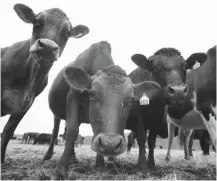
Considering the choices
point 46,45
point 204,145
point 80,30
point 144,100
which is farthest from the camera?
point 204,145

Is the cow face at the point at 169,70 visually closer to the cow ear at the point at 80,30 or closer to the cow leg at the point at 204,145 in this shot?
the cow ear at the point at 80,30

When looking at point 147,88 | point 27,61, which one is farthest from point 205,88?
point 27,61

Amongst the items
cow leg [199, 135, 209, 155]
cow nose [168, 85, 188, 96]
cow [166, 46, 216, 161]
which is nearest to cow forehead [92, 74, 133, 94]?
cow nose [168, 85, 188, 96]

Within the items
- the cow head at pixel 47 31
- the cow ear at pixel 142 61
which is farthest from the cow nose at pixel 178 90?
the cow head at pixel 47 31

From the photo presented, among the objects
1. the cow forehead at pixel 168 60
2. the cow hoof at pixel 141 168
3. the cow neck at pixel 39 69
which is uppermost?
the cow forehead at pixel 168 60

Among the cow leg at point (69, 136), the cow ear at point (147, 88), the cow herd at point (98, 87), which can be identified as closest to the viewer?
the cow leg at point (69, 136)

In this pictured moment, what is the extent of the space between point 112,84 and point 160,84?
5.50 feet

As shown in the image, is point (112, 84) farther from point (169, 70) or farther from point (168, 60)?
point (168, 60)

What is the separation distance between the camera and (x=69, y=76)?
424cm

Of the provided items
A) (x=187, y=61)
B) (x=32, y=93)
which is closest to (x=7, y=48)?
(x=32, y=93)

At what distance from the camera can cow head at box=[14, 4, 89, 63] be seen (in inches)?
155

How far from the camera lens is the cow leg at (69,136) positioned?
356cm

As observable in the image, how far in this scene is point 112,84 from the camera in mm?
3965

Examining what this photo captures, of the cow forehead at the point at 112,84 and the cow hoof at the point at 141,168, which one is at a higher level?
the cow forehead at the point at 112,84
